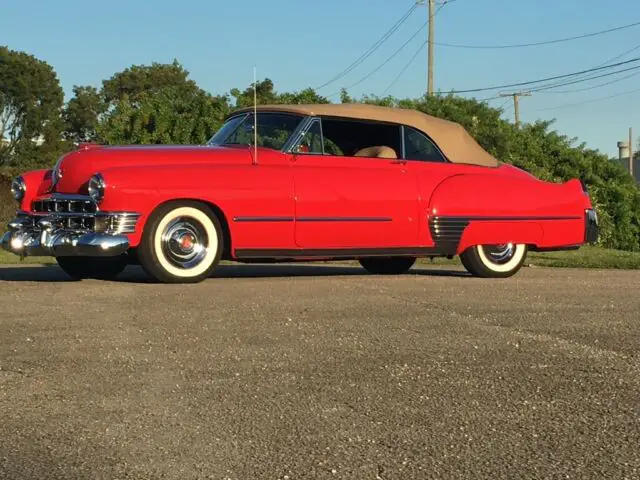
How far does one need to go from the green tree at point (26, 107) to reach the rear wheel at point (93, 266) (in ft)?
180

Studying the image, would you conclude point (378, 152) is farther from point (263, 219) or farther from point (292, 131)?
point (263, 219)

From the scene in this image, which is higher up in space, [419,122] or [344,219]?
[419,122]

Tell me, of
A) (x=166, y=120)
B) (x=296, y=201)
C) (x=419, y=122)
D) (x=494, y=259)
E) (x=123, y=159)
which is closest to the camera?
(x=123, y=159)

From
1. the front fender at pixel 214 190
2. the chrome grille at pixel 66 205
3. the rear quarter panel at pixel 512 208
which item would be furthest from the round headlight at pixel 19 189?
the rear quarter panel at pixel 512 208

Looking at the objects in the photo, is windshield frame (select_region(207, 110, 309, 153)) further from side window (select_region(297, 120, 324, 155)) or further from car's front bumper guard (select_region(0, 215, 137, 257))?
car's front bumper guard (select_region(0, 215, 137, 257))

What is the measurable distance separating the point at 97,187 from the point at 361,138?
275 cm

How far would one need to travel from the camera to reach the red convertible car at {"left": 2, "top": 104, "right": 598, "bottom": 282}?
7.78 metres

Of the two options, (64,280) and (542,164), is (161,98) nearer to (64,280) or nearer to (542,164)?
(542,164)

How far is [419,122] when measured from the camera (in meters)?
9.32

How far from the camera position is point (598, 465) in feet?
10.1

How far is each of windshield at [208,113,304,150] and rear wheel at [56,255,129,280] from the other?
1490 millimetres

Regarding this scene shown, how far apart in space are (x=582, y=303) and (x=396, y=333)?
204 cm

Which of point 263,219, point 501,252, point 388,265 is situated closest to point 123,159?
point 263,219

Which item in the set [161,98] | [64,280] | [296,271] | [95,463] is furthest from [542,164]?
[95,463]
